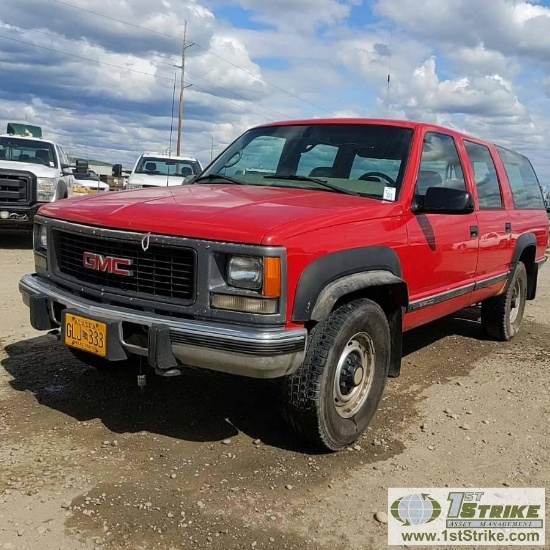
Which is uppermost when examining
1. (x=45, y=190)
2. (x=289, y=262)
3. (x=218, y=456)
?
(x=289, y=262)

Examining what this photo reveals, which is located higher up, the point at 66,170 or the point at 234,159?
the point at 234,159

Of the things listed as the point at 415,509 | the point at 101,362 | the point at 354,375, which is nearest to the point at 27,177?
the point at 101,362

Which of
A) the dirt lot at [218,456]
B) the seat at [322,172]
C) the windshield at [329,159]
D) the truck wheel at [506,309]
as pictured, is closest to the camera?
the dirt lot at [218,456]

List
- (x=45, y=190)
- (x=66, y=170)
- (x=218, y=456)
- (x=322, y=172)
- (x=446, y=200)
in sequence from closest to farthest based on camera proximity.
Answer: (x=218, y=456), (x=446, y=200), (x=322, y=172), (x=45, y=190), (x=66, y=170)

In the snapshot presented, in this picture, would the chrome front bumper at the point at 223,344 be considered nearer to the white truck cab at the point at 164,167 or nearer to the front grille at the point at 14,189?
the front grille at the point at 14,189

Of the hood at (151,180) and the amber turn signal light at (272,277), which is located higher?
the amber turn signal light at (272,277)

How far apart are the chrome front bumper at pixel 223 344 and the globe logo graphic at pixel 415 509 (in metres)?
0.84

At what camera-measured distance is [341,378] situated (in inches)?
137

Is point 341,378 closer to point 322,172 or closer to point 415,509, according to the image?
point 415,509

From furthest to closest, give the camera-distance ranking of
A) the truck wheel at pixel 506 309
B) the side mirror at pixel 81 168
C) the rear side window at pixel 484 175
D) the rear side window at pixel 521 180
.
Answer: the side mirror at pixel 81 168 → the truck wheel at pixel 506 309 → the rear side window at pixel 521 180 → the rear side window at pixel 484 175

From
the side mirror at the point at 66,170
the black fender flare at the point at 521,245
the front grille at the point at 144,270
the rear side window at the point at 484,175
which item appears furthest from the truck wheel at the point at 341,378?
the side mirror at the point at 66,170

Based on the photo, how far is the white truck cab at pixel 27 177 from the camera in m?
10.4

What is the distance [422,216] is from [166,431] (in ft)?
6.94

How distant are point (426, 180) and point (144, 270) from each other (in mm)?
2115
